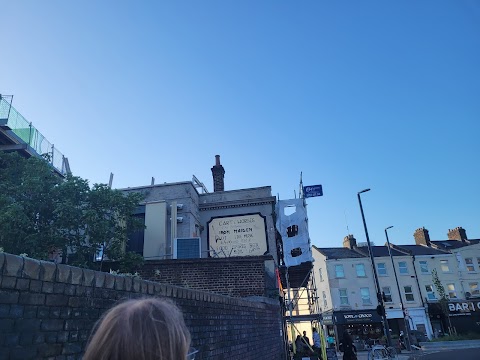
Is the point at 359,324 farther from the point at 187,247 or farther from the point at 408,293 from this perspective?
the point at 187,247

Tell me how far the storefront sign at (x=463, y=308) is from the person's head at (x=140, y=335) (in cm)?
4506

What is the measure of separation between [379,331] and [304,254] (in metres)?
25.8

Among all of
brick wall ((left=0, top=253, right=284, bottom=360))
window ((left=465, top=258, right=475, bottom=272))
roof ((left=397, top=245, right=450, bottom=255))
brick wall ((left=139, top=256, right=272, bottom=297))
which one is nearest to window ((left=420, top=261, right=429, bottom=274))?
roof ((left=397, top=245, right=450, bottom=255))

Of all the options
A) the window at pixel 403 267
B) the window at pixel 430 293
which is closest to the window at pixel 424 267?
the window at pixel 430 293

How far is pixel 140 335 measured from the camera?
1153 mm

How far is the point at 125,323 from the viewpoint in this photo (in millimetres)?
1166

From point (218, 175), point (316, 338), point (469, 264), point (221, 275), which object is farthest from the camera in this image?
point (469, 264)

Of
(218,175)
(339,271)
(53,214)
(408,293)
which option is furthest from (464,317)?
(53,214)

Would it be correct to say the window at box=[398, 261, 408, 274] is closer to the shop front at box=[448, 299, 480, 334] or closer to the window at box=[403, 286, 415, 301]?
the window at box=[403, 286, 415, 301]

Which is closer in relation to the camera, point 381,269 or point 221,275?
point 221,275

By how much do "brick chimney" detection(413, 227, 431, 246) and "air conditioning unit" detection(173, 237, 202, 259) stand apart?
128 ft

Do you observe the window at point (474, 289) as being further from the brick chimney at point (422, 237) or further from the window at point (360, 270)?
the window at point (360, 270)

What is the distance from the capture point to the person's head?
3.73 feet

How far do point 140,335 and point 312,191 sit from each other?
19.8 metres
